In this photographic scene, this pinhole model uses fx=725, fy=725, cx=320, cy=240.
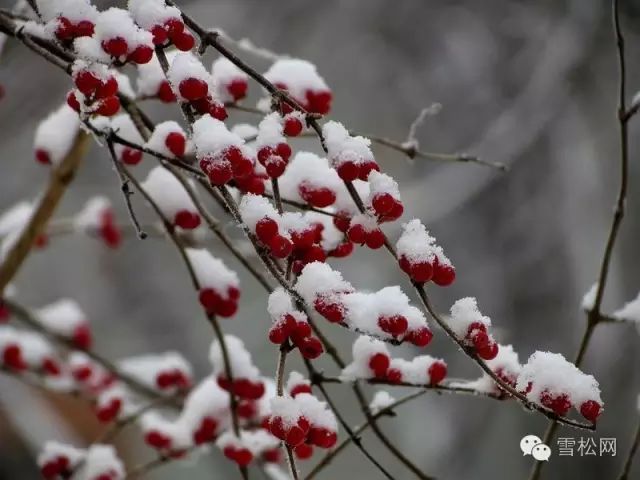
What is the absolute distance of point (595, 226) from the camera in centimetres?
288

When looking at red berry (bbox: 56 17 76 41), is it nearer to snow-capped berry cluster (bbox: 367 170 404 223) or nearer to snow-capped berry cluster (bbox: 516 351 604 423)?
snow-capped berry cluster (bbox: 367 170 404 223)

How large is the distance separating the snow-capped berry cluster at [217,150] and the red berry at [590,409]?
32cm

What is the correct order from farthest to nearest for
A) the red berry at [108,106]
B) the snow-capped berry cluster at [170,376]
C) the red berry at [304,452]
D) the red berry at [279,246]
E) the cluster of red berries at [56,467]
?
the snow-capped berry cluster at [170,376], the cluster of red berries at [56,467], the red berry at [304,452], the red berry at [108,106], the red berry at [279,246]

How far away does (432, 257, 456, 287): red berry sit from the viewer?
57 cm

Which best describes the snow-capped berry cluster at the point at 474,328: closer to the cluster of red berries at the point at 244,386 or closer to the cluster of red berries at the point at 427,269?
the cluster of red berries at the point at 427,269

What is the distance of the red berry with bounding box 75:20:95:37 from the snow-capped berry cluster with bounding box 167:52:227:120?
0.07m

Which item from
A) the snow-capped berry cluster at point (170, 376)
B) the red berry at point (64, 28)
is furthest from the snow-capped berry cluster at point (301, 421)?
the snow-capped berry cluster at point (170, 376)

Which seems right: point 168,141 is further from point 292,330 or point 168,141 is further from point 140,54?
point 292,330

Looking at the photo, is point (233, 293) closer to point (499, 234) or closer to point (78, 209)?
point (499, 234)

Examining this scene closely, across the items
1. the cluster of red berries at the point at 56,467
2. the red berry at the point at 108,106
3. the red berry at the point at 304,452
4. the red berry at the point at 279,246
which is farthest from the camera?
the cluster of red berries at the point at 56,467

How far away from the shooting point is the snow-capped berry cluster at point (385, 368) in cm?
70

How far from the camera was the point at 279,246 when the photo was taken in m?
0.53

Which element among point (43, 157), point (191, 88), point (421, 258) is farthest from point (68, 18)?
point (43, 157)

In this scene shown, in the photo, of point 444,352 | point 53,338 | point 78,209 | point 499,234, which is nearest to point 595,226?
point 499,234
